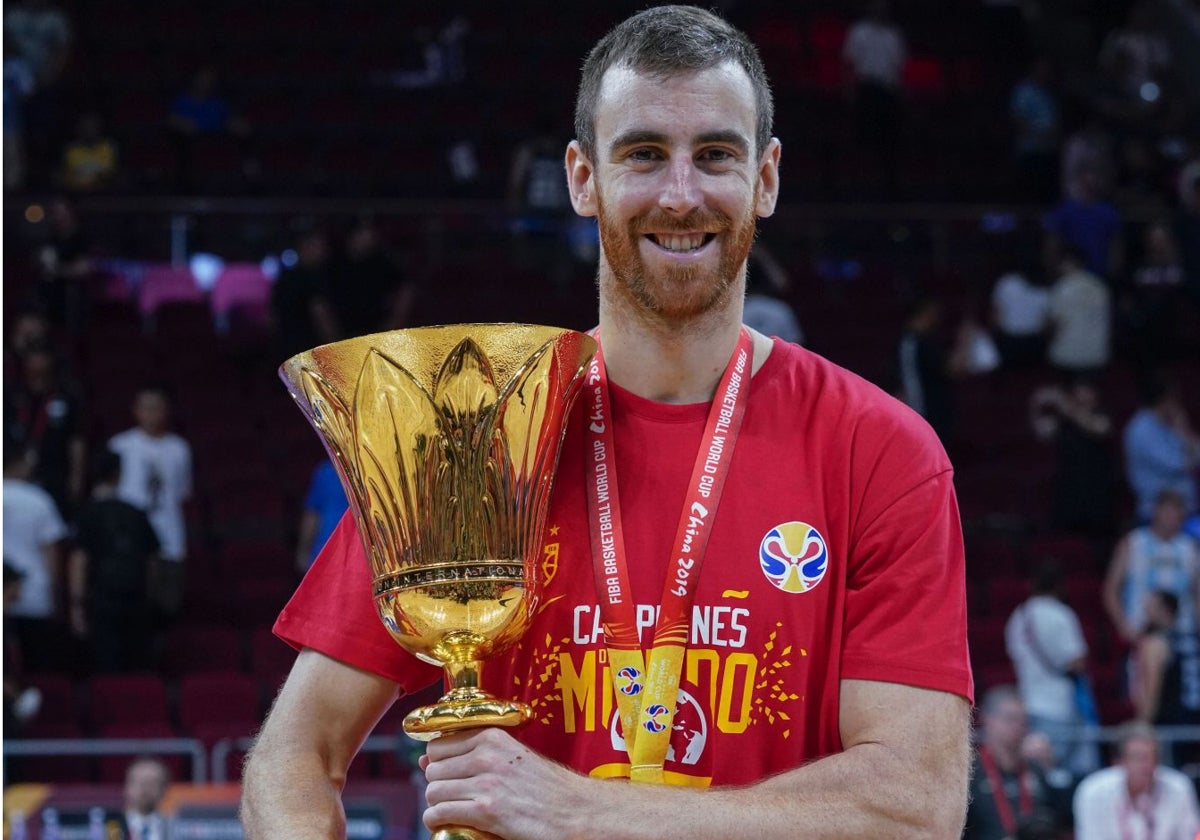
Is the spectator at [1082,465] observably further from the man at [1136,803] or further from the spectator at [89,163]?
the spectator at [89,163]

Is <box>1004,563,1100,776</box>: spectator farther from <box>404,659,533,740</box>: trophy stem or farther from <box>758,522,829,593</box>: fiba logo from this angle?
<box>404,659,533,740</box>: trophy stem

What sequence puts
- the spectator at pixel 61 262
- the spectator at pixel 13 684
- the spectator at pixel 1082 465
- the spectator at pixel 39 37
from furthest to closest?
the spectator at pixel 39 37 → the spectator at pixel 61 262 → the spectator at pixel 1082 465 → the spectator at pixel 13 684

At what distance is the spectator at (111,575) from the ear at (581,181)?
739cm

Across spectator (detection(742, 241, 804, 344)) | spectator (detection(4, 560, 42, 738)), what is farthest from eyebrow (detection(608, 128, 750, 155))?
spectator (detection(4, 560, 42, 738))

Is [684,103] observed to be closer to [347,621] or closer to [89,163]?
[347,621]

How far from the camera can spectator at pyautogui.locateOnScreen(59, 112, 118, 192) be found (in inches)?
556

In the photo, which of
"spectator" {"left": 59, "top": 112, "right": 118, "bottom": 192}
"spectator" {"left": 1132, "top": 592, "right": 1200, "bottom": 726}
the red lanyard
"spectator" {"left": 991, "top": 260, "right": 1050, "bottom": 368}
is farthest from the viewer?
"spectator" {"left": 59, "top": 112, "right": 118, "bottom": 192}

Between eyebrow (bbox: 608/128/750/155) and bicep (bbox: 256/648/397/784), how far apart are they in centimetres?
79

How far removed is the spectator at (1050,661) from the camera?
9469 mm

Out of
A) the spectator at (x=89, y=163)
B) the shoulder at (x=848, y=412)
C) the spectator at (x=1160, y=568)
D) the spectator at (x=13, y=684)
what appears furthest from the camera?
the spectator at (x=89, y=163)

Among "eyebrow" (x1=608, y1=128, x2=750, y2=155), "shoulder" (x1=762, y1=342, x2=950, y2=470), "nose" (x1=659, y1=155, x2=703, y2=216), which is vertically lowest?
"shoulder" (x1=762, y1=342, x2=950, y2=470)

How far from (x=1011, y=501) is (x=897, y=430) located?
10361 mm

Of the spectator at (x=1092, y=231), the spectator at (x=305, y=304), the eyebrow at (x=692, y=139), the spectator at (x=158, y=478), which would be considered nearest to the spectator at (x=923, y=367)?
the spectator at (x=1092, y=231)

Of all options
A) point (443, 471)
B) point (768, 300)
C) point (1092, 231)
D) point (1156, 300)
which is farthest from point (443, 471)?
point (1156, 300)
